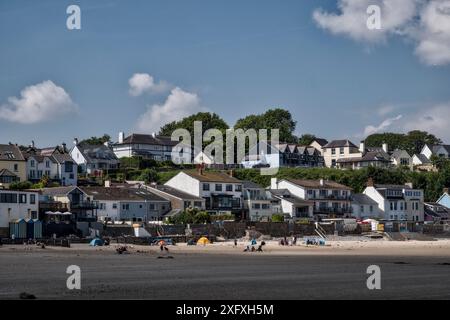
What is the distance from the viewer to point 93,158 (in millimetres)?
124500

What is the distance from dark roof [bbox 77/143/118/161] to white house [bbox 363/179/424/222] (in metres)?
42.9

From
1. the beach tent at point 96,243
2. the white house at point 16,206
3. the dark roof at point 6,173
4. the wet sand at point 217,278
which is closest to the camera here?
the wet sand at point 217,278

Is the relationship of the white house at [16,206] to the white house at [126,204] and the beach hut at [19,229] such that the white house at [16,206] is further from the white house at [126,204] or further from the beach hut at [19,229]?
the white house at [126,204]

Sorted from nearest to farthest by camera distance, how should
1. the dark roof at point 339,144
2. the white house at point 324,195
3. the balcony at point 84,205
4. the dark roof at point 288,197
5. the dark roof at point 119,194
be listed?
1. the balcony at point 84,205
2. the dark roof at point 119,194
3. the dark roof at point 288,197
4. the white house at point 324,195
5. the dark roof at point 339,144

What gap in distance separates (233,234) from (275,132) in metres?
73.4

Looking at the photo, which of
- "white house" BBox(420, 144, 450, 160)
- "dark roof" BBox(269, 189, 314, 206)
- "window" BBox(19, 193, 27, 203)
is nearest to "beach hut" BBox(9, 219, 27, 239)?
"window" BBox(19, 193, 27, 203)

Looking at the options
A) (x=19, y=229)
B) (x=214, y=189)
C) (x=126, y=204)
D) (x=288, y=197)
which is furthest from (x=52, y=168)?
(x=19, y=229)

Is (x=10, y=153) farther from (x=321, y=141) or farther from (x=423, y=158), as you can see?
(x=423, y=158)

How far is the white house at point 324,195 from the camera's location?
341 feet

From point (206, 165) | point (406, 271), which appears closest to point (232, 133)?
point (206, 165)

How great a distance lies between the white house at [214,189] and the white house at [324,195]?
29.8 ft

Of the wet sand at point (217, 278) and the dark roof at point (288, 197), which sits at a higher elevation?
the dark roof at point (288, 197)

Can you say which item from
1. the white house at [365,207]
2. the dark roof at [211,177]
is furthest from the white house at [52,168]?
the white house at [365,207]

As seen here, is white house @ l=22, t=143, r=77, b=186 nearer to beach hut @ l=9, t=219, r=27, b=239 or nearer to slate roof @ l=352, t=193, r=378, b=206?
beach hut @ l=9, t=219, r=27, b=239
